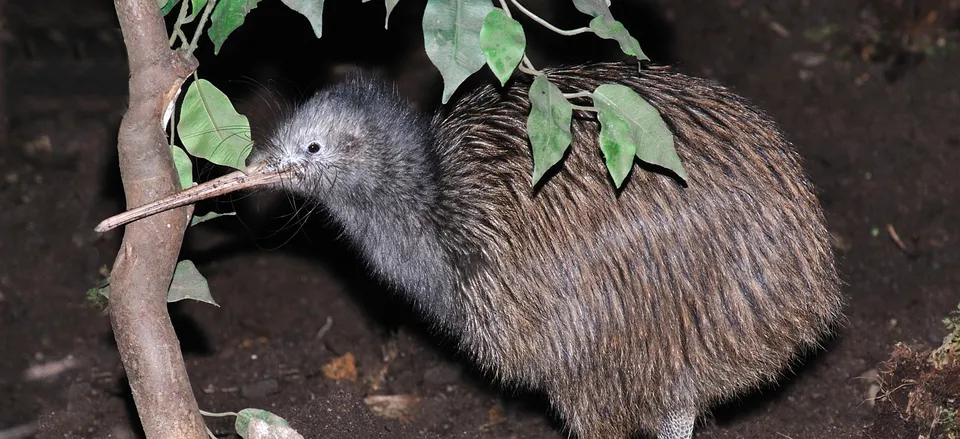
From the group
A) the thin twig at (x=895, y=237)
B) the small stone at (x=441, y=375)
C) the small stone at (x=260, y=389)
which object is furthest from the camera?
the thin twig at (x=895, y=237)

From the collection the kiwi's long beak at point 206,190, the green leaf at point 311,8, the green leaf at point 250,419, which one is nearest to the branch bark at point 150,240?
the kiwi's long beak at point 206,190

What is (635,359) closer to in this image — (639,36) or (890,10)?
(639,36)

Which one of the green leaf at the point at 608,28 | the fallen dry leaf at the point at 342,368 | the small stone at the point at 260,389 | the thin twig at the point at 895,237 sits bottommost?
the fallen dry leaf at the point at 342,368

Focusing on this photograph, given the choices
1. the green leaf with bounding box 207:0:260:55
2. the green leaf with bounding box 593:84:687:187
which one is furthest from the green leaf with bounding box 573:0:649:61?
the green leaf with bounding box 207:0:260:55

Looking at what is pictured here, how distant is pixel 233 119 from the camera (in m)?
2.87

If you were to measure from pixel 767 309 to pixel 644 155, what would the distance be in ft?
2.94

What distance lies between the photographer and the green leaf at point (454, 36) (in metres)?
2.53

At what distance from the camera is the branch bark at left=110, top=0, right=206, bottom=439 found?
282cm

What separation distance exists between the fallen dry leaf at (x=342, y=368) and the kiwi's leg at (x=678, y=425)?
1.55 meters

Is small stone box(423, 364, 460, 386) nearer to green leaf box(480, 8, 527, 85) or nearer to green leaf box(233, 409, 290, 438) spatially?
green leaf box(233, 409, 290, 438)

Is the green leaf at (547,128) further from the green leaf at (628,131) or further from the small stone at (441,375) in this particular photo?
the small stone at (441,375)

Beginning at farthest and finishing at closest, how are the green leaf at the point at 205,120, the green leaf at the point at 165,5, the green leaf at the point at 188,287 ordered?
the green leaf at the point at 188,287
the green leaf at the point at 165,5
the green leaf at the point at 205,120

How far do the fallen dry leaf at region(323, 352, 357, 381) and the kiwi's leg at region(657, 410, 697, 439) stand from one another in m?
1.55

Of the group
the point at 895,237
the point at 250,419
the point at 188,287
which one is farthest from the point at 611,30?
the point at 895,237
